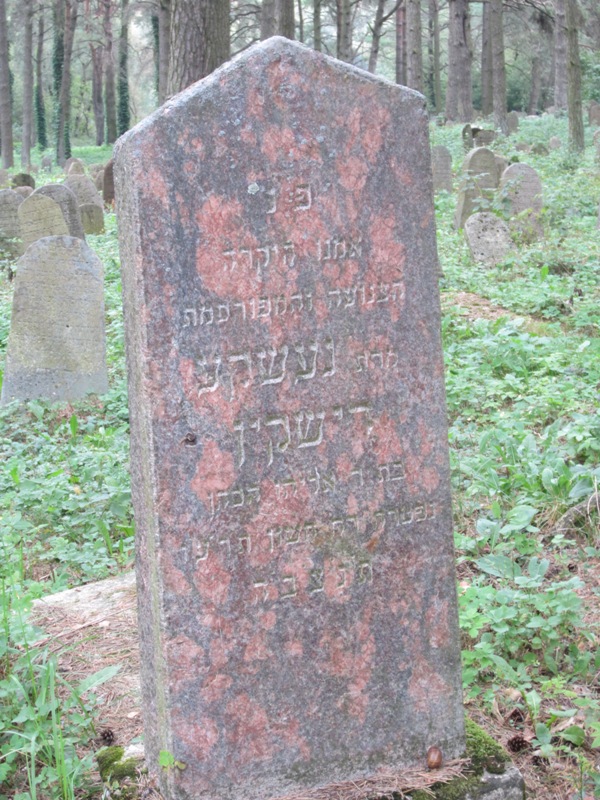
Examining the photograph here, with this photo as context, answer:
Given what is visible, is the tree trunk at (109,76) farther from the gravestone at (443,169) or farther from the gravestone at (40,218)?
the gravestone at (40,218)

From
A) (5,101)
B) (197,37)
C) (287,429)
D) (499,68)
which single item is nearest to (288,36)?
(197,37)

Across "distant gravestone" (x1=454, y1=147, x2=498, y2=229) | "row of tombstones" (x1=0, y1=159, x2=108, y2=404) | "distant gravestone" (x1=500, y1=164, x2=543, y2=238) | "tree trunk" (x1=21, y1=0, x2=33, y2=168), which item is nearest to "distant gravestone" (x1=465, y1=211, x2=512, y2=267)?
"distant gravestone" (x1=500, y1=164, x2=543, y2=238)

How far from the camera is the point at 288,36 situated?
46.7 feet

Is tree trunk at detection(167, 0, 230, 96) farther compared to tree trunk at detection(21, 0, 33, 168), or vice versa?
tree trunk at detection(21, 0, 33, 168)

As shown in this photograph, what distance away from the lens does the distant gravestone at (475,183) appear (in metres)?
12.7

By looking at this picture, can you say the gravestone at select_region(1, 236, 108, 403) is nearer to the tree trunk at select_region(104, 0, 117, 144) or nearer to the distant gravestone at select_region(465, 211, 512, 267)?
the distant gravestone at select_region(465, 211, 512, 267)

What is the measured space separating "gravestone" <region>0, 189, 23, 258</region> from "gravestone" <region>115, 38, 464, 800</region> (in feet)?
39.5

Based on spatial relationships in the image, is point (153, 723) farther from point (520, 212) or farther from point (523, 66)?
point (523, 66)

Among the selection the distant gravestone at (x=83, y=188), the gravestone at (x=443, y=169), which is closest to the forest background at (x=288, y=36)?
the distant gravestone at (x=83, y=188)

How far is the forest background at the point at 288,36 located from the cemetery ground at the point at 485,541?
362cm

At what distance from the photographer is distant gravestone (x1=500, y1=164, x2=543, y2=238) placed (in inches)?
445

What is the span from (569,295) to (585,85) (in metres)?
28.5

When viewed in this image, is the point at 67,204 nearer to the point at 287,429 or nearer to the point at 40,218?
the point at 40,218

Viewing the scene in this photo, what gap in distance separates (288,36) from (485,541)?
39.4ft
